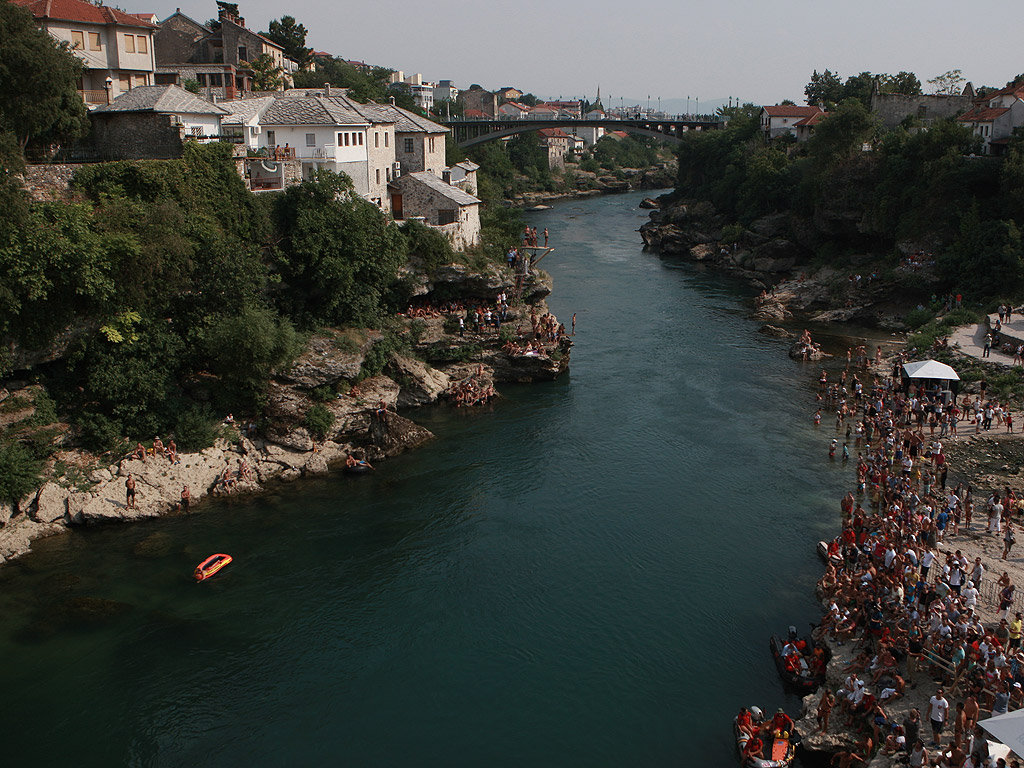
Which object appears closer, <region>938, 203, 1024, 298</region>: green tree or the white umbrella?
the white umbrella

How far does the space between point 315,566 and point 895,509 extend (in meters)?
19.4

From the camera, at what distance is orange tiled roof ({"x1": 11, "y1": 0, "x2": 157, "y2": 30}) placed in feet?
157

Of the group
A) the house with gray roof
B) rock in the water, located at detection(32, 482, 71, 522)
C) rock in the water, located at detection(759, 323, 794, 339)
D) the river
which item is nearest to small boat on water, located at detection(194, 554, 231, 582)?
the river

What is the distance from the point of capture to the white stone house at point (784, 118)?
89.1 m

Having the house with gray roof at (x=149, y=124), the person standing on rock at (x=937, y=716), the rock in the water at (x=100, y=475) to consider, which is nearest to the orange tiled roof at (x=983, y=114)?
the house with gray roof at (x=149, y=124)

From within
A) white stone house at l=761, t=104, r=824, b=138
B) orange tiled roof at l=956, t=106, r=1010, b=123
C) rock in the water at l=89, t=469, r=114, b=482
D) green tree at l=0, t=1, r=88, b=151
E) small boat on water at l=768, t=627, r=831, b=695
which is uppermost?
white stone house at l=761, t=104, r=824, b=138

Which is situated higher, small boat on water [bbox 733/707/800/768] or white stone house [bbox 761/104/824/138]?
white stone house [bbox 761/104/824/138]

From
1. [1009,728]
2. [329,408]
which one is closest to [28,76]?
[329,408]

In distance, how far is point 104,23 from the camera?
49.4m

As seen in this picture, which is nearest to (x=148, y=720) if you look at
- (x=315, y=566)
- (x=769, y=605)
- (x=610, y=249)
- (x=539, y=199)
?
(x=315, y=566)

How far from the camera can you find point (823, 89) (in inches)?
4107

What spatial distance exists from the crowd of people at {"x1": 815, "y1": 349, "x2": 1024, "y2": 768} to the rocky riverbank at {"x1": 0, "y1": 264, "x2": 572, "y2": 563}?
1815cm

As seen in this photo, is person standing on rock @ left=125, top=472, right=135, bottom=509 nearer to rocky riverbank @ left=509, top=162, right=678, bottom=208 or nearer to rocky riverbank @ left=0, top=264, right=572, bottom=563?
rocky riverbank @ left=0, top=264, right=572, bottom=563

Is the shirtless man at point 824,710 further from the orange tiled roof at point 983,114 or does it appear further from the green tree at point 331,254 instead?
the orange tiled roof at point 983,114
